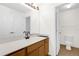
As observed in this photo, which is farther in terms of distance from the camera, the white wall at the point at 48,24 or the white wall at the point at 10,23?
the white wall at the point at 48,24

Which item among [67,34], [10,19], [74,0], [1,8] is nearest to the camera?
[74,0]

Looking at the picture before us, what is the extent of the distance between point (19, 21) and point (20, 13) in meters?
0.16

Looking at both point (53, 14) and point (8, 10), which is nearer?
point (8, 10)

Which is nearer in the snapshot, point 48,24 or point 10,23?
point 10,23

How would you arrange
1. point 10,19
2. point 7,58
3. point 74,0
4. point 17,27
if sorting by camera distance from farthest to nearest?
point 17,27 < point 10,19 < point 74,0 < point 7,58

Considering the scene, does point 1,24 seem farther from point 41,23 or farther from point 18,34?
point 41,23

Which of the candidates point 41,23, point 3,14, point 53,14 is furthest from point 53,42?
point 3,14

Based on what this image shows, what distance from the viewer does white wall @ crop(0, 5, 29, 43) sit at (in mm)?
1368

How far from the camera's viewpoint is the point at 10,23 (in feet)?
4.80

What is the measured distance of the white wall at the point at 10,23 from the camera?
137 cm

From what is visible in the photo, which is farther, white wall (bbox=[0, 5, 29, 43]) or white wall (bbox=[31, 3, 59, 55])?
white wall (bbox=[31, 3, 59, 55])

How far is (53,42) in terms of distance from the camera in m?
2.45

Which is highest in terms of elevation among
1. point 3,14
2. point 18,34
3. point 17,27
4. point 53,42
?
point 3,14

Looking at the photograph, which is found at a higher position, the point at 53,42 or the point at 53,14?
the point at 53,14
